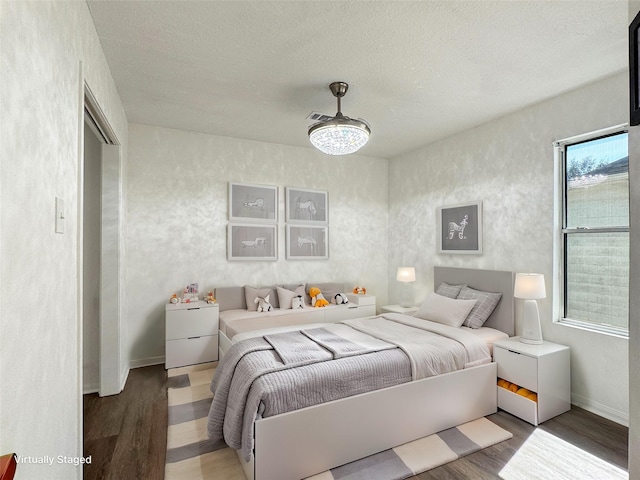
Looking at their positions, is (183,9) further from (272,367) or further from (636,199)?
(636,199)

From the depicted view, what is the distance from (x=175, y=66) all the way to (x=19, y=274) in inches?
80.3

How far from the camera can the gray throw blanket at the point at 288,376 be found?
1921mm

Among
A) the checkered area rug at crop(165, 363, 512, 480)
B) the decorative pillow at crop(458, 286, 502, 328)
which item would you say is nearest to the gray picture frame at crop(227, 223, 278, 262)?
the checkered area rug at crop(165, 363, 512, 480)

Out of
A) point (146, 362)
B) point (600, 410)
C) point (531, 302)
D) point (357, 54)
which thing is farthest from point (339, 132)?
point (146, 362)

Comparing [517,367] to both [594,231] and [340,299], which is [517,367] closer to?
[594,231]

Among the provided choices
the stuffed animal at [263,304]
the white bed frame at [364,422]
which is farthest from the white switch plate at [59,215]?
the stuffed animal at [263,304]

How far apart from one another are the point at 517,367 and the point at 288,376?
6.20 feet

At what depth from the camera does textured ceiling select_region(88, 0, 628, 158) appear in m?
1.92

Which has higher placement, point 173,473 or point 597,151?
point 597,151

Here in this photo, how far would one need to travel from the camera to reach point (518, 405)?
8.52 feet

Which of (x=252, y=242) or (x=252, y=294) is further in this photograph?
(x=252, y=242)

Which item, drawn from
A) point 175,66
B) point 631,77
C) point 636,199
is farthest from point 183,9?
point 636,199

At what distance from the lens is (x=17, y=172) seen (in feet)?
3.38

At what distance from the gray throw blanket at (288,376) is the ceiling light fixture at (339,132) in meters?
1.57
